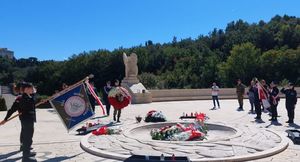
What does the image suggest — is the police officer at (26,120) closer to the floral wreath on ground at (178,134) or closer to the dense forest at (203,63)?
the floral wreath on ground at (178,134)

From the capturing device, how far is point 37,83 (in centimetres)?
7069

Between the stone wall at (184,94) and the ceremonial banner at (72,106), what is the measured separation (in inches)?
687

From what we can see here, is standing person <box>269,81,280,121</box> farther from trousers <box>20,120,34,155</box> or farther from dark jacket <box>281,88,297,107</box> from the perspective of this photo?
trousers <box>20,120,34,155</box>

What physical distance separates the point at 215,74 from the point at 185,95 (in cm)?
3180

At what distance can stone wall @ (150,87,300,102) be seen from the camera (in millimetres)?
28239

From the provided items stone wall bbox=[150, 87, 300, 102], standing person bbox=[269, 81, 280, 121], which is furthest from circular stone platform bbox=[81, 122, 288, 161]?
stone wall bbox=[150, 87, 300, 102]

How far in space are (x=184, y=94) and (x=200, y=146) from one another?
67.8ft

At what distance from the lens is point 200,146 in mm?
8906

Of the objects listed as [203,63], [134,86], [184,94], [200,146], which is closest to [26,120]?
[200,146]

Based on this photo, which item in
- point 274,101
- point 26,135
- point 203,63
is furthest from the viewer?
point 203,63

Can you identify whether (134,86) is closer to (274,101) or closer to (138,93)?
(138,93)

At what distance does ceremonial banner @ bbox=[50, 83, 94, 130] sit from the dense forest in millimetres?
34833

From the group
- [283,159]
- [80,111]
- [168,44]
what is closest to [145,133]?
[80,111]

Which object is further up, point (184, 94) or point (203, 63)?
point (203, 63)
